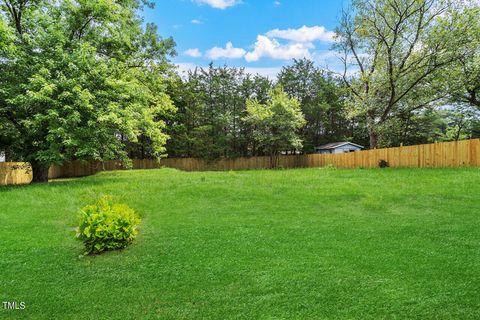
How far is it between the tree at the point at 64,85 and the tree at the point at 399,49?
44.0 feet

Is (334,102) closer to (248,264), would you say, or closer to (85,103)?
(85,103)

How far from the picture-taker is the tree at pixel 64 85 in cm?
1069

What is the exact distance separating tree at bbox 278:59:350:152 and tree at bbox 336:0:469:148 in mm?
10350

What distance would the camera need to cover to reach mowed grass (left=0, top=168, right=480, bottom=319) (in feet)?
10.3

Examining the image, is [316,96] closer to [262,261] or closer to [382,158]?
[382,158]

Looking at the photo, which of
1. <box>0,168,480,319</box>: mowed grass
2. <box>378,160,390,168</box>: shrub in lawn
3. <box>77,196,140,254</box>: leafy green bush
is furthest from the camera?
<box>378,160,390,168</box>: shrub in lawn

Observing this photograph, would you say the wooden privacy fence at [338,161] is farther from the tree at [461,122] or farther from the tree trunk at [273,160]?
the tree at [461,122]

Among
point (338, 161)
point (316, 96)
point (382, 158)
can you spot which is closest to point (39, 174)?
point (382, 158)

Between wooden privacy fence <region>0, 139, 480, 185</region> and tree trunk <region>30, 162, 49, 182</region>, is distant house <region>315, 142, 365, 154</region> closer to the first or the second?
wooden privacy fence <region>0, 139, 480, 185</region>

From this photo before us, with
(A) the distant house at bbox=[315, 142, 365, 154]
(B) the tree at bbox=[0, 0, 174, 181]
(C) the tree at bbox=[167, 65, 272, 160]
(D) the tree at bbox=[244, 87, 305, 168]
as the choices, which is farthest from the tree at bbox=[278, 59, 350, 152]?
(B) the tree at bbox=[0, 0, 174, 181]

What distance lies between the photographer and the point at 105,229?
4.68 metres

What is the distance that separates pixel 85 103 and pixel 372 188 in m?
9.35

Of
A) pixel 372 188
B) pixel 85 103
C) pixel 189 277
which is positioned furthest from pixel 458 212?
pixel 85 103

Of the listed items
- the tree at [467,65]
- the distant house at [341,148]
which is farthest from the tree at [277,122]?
the tree at [467,65]
